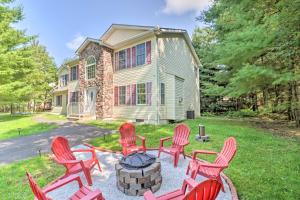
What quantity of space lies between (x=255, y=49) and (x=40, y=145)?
11.2 meters

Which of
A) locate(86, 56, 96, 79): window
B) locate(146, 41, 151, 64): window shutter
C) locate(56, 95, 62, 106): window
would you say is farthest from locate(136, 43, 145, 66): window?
locate(56, 95, 62, 106): window

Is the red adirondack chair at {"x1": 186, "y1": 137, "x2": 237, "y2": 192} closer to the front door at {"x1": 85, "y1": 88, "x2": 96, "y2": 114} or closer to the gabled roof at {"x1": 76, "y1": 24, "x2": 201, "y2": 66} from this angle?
the gabled roof at {"x1": 76, "y1": 24, "x2": 201, "y2": 66}

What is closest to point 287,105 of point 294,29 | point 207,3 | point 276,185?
point 294,29

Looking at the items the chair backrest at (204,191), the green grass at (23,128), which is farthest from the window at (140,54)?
the chair backrest at (204,191)

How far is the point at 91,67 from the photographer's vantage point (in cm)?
1543

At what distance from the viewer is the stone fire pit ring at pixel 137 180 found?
11.2 ft

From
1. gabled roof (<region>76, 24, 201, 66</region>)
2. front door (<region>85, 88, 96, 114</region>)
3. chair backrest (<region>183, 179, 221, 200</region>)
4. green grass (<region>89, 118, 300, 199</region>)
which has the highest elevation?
gabled roof (<region>76, 24, 201, 66</region>)

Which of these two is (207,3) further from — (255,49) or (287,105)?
(287,105)

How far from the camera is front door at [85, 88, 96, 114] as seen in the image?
1512 centimetres

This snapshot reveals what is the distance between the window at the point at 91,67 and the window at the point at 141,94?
4.72 meters

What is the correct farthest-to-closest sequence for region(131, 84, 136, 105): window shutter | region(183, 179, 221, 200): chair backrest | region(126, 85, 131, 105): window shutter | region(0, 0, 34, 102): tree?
region(0, 0, 34, 102): tree < region(126, 85, 131, 105): window shutter < region(131, 84, 136, 105): window shutter < region(183, 179, 221, 200): chair backrest

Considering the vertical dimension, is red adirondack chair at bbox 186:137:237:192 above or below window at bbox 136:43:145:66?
below

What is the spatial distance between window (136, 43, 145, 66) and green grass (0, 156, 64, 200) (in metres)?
8.54

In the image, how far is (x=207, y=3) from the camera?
1875 centimetres
